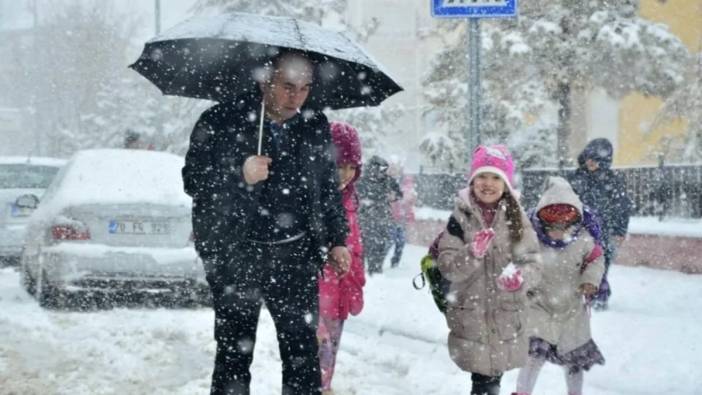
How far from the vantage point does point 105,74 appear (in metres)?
50.9

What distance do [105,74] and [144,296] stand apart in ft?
140

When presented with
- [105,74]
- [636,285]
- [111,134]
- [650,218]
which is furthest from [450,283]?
[105,74]

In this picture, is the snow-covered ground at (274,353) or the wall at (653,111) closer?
the snow-covered ground at (274,353)

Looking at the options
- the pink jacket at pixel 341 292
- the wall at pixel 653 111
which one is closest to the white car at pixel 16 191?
the pink jacket at pixel 341 292

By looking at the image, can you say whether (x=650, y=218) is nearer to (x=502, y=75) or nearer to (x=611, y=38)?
(x=611, y=38)

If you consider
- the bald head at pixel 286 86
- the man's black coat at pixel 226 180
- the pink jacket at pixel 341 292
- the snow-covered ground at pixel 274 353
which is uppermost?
the bald head at pixel 286 86


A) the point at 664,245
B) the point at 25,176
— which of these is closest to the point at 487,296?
the point at 664,245

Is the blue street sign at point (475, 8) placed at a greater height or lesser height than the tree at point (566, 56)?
lesser

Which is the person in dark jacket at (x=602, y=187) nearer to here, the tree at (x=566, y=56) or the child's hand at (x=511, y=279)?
the child's hand at (x=511, y=279)

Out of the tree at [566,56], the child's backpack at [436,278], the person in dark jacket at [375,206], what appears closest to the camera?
the child's backpack at [436,278]

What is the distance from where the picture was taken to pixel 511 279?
14.9ft

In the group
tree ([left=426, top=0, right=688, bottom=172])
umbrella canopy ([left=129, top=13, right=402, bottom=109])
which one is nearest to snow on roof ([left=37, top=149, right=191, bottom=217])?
umbrella canopy ([left=129, top=13, right=402, bottom=109])

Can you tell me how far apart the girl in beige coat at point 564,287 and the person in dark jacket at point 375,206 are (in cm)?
794

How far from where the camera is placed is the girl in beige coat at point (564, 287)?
535cm
